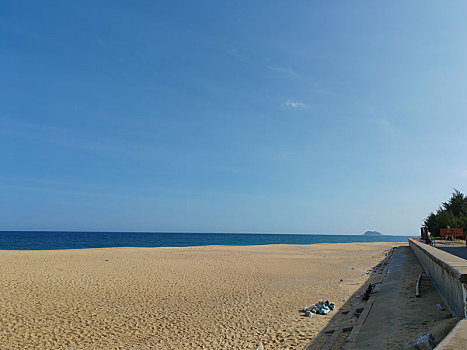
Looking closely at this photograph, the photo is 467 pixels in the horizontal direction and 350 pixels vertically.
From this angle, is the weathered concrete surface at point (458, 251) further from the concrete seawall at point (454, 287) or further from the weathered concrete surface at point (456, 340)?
the weathered concrete surface at point (456, 340)

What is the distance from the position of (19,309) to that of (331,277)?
1517cm

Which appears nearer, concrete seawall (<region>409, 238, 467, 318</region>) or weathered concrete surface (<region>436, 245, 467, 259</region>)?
concrete seawall (<region>409, 238, 467, 318</region>)

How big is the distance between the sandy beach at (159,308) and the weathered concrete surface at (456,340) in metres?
4.27

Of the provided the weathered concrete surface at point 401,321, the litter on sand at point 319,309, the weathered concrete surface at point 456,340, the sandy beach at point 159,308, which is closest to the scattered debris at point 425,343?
the weathered concrete surface at point 401,321

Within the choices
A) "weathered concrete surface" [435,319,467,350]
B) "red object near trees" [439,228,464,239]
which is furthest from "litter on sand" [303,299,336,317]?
"red object near trees" [439,228,464,239]

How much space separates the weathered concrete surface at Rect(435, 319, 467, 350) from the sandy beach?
4.27m

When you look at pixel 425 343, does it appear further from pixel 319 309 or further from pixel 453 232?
pixel 453 232

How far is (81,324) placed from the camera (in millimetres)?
9500

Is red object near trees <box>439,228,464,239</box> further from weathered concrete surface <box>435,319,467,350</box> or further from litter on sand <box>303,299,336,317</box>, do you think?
weathered concrete surface <box>435,319,467,350</box>

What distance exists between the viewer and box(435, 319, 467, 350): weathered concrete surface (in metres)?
3.65

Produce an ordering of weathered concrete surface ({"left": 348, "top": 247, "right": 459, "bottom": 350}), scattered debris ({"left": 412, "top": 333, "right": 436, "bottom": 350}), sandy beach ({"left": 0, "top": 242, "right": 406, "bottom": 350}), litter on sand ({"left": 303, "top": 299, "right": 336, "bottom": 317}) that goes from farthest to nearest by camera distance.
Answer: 1. litter on sand ({"left": 303, "top": 299, "right": 336, "bottom": 317})
2. sandy beach ({"left": 0, "top": 242, "right": 406, "bottom": 350})
3. weathered concrete surface ({"left": 348, "top": 247, "right": 459, "bottom": 350})
4. scattered debris ({"left": 412, "top": 333, "right": 436, "bottom": 350})

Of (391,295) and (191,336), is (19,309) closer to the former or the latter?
(191,336)

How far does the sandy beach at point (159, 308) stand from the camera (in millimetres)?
8336

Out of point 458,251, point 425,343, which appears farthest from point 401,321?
point 458,251
